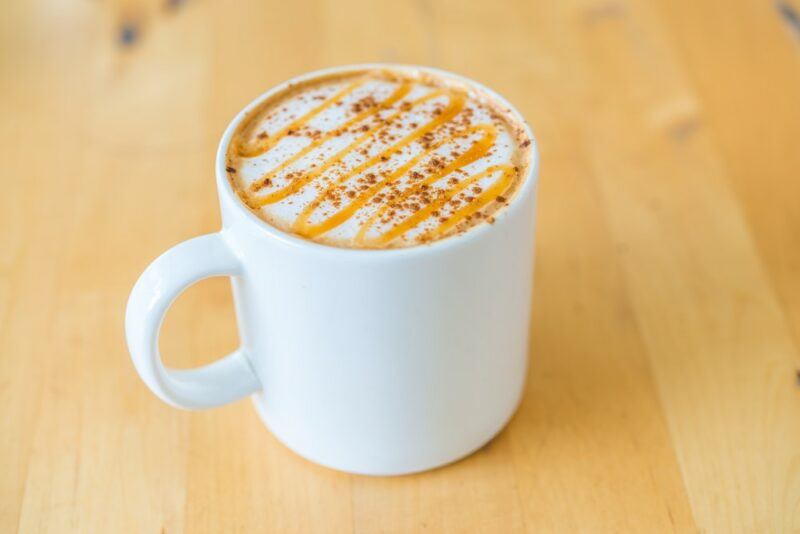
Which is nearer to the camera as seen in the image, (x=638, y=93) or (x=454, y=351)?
(x=454, y=351)

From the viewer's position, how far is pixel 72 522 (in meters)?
0.59

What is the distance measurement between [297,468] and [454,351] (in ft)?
0.45

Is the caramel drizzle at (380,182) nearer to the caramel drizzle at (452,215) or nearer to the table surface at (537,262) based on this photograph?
the caramel drizzle at (452,215)

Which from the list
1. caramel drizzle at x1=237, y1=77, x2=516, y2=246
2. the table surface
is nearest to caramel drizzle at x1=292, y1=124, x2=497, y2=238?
caramel drizzle at x1=237, y1=77, x2=516, y2=246

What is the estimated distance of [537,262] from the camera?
29.6 inches

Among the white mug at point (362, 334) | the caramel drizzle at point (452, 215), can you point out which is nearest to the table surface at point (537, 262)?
the white mug at point (362, 334)

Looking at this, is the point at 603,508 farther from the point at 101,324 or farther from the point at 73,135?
the point at 73,135

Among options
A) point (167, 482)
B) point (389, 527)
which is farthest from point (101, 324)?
point (389, 527)

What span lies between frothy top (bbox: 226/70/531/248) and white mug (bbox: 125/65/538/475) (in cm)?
1

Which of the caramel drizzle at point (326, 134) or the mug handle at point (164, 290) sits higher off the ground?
the caramel drizzle at point (326, 134)

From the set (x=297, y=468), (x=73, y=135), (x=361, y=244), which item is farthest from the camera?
(x=73, y=135)

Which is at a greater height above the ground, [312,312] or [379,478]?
[312,312]

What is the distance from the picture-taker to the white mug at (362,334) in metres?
0.52

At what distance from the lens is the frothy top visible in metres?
0.53
